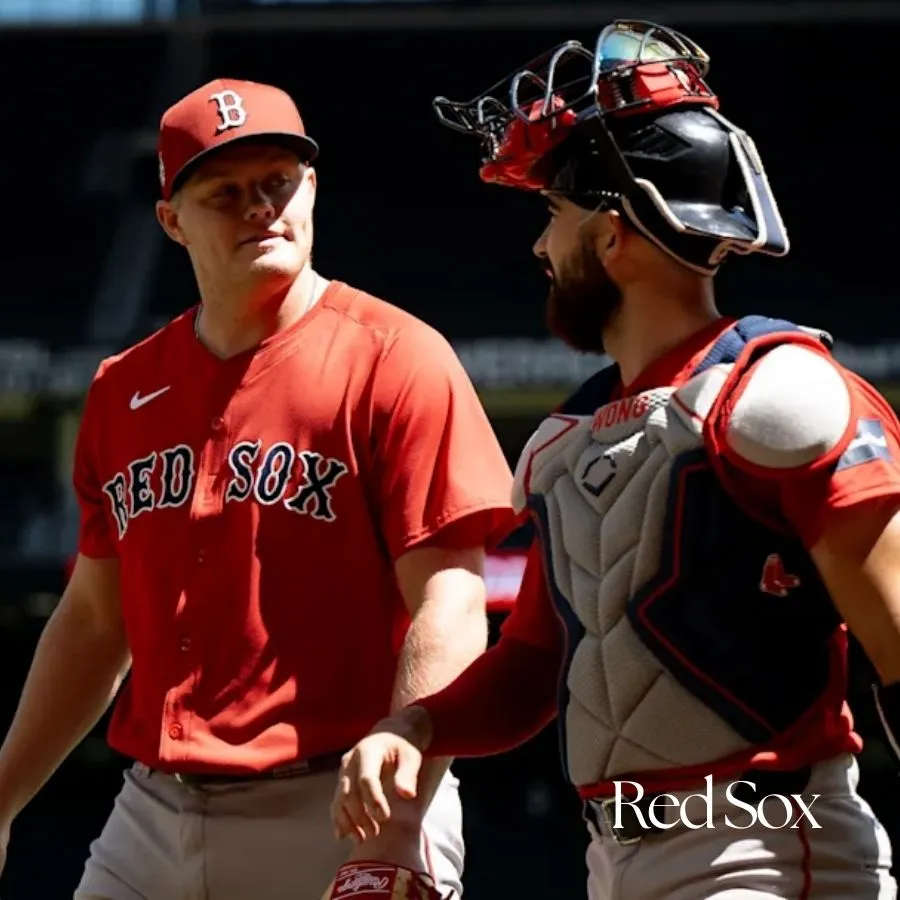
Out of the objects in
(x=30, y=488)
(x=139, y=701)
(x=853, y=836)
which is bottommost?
(x=30, y=488)

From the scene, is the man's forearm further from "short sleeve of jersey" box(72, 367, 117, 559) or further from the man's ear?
the man's ear

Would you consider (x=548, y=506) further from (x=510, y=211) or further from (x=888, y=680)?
(x=510, y=211)

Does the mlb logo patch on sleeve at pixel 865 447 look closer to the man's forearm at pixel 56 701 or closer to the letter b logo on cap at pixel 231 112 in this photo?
the letter b logo on cap at pixel 231 112

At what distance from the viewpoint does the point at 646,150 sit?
273 centimetres

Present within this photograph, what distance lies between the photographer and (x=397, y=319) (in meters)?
3.53

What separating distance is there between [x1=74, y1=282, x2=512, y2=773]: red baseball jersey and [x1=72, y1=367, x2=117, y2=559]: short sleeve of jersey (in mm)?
152

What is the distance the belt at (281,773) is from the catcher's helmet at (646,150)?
99cm

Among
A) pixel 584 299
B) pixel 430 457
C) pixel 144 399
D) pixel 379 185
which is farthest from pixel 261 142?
pixel 379 185

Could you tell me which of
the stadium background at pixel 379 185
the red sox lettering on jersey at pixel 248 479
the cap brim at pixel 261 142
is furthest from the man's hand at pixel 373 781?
the stadium background at pixel 379 185

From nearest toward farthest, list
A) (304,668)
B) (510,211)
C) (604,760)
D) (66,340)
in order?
(604,760) < (304,668) < (66,340) < (510,211)

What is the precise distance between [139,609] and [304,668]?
32 cm

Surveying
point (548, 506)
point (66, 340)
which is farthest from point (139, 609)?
point (66, 340)

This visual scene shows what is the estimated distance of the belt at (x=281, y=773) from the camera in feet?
11.0

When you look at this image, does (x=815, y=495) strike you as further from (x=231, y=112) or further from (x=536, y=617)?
(x=231, y=112)
